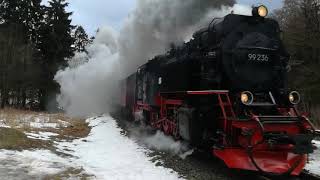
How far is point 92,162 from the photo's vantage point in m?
11.2

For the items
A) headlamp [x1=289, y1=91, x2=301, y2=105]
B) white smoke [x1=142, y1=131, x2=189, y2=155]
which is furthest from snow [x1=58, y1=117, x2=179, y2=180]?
headlamp [x1=289, y1=91, x2=301, y2=105]

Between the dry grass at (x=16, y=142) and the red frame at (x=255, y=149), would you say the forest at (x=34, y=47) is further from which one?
the red frame at (x=255, y=149)

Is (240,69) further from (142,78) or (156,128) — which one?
(142,78)

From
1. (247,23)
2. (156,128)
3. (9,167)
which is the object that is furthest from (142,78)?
(9,167)

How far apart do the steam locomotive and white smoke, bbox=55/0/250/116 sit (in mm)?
4958

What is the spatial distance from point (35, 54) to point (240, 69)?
33.1 m

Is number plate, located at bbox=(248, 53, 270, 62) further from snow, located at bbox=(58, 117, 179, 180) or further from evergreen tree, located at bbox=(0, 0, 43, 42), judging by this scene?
evergreen tree, located at bbox=(0, 0, 43, 42)

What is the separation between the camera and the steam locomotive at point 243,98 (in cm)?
888

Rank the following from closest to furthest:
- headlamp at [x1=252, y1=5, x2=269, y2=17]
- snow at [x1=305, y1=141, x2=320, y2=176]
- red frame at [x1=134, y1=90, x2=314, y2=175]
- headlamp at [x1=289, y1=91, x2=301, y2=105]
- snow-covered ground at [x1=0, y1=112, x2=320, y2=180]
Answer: red frame at [x1=134, y1=90, x2=314, y2=175], snow-covered ground at [x1=0, y1=112, x2=320, y2=180], headlamp at [x1=289, y1=91, x2=301, y2=105], headlamp at [x1=252, y1=5, x2=269, y2=17], snow at [x1=305, y1=141, x2=320, y2=176]

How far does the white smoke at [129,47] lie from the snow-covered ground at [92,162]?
4645 mm

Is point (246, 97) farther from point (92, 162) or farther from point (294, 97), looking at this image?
point (92, 162)

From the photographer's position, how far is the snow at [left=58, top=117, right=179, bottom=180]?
31.6 ft

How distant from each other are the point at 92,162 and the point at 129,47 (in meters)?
15.7

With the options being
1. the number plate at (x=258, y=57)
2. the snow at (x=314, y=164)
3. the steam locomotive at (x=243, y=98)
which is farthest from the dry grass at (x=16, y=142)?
the snow at (x=314, y=164)
